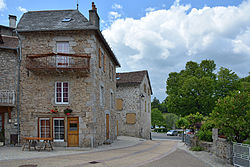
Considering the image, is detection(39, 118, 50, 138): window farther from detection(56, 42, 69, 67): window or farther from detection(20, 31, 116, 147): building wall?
detection(56, 42, 69, 67): window

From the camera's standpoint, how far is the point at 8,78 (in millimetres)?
15008

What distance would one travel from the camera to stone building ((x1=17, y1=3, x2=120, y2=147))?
46.5ft

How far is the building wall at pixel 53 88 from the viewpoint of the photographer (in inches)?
561

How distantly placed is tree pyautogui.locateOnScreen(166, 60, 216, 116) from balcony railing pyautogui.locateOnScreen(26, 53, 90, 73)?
18058 millimetres

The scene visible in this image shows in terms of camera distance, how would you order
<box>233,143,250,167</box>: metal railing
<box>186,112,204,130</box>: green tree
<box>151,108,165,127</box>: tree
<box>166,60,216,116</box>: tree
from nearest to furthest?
<box>233,143,250,167</box>: metal railing, <box>186,112,204,130</box>: green tree, <box>166,60,216,116</box>: tree, <box>151,108,165,127</box>: tree

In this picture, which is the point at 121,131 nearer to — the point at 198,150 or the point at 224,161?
the point at 198,150

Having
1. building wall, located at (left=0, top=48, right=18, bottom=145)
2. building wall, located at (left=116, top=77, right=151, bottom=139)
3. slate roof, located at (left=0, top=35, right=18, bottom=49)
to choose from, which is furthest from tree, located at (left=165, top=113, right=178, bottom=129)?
building wall, located at (left=0, top=48, right=18, bottom=145)

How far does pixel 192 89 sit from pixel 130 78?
307 inches

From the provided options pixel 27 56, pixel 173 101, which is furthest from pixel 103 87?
pixel 173 101

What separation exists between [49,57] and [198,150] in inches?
395

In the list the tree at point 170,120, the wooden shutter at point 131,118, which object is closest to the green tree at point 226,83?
the wooden shutter at point 131,118

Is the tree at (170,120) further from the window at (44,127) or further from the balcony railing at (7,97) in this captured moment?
the balcony railing at (7,97)

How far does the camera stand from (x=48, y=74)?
48.3 feet

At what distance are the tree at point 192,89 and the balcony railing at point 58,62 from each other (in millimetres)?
18058
